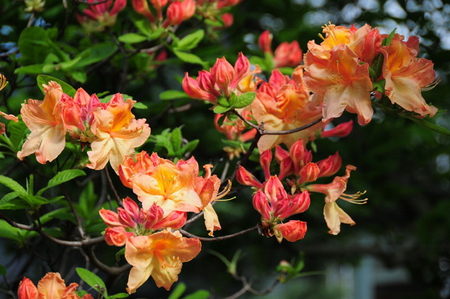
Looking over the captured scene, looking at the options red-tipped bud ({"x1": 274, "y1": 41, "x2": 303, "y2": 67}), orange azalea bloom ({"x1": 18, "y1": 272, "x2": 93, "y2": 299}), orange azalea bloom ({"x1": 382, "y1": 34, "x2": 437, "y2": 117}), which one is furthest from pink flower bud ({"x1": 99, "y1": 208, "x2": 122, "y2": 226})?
red-tipped bud ({"x1": 274, "y1": 41, "x2": 303, "y2": 67})

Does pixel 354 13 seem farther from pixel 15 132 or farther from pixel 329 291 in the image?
pixel 329 291

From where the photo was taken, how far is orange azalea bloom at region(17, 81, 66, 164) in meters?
1.01

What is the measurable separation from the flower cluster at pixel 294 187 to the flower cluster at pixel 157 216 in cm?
16

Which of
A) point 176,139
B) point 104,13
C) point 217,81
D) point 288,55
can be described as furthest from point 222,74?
point 288,55

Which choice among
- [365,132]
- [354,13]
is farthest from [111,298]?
[354,13]

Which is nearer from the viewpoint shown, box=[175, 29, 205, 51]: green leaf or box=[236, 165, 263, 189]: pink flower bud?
box=[236, 165, 263, 189]: pink flower bud

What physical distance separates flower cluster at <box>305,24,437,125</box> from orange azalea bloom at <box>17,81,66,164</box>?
1.60ft

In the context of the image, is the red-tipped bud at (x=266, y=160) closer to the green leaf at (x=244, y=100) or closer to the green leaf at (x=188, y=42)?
the green leaf at (x=244, y=100)

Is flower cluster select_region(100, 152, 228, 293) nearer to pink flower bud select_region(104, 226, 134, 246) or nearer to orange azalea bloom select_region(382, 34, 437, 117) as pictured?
pink flower bud select_region(104, 226, 134, 246)

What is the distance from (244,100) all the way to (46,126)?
407 millimetres

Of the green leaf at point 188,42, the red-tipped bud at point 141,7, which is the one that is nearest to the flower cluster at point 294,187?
the green leaf at point 188,42

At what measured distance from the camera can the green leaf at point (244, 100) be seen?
114 cm

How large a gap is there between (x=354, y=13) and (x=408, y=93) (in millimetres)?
1930

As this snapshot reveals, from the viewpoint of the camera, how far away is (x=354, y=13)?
112 inches
